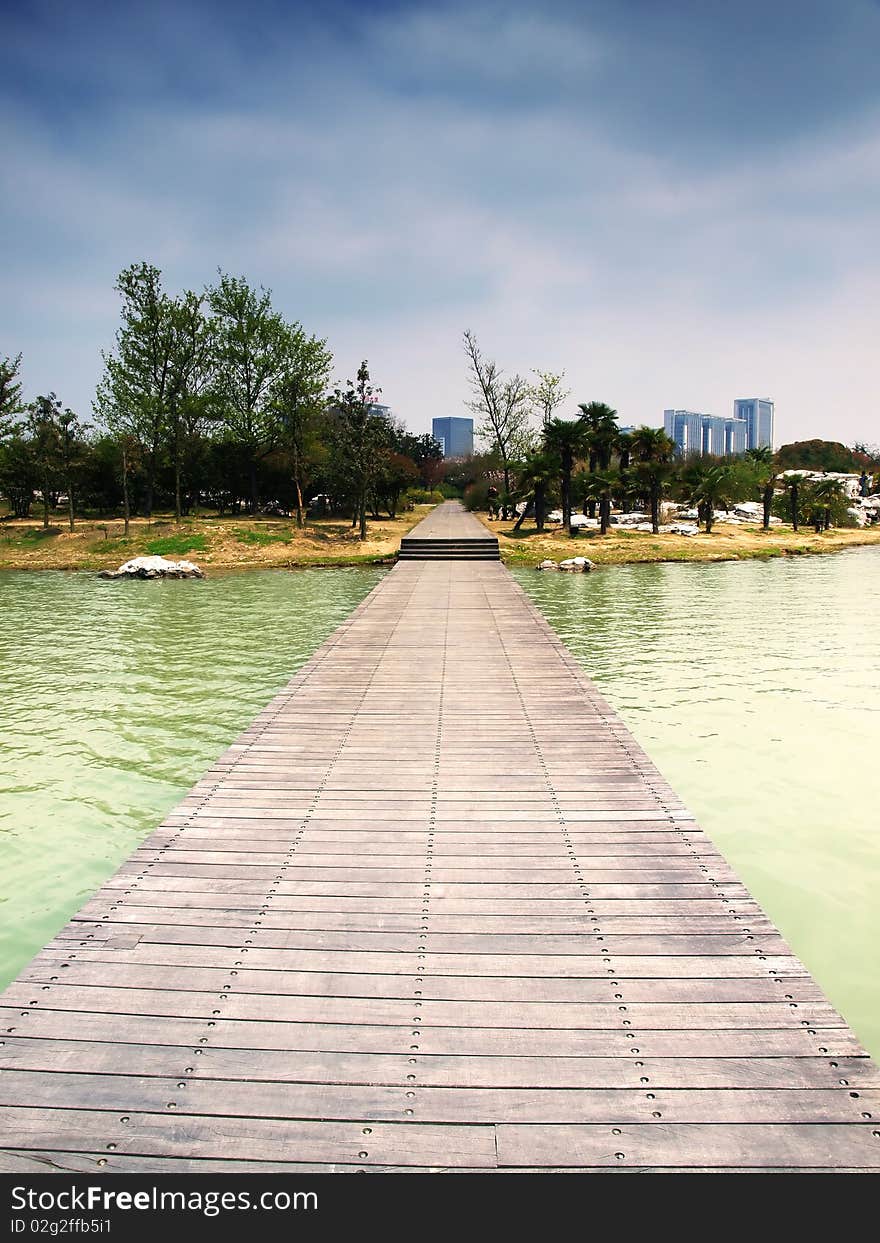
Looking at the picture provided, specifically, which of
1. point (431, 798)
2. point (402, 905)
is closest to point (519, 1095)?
point (402, 905)

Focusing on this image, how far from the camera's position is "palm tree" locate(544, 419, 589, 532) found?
32906 mm

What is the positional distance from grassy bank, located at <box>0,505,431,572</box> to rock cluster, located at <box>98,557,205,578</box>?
5.84 feet

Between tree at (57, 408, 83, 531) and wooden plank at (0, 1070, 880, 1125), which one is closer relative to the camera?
wooden plank at (0, 1070, 880, 1125)

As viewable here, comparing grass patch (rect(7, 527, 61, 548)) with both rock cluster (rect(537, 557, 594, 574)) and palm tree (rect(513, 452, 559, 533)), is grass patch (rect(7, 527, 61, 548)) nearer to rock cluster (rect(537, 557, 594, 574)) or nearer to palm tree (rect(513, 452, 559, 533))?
palm tree (rect(513, 452, 559, 533))

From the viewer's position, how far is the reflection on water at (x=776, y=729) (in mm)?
5590

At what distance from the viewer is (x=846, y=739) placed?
30.3 feet

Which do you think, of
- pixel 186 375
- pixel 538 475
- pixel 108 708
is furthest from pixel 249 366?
pixel 108 708

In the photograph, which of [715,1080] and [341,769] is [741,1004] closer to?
[715,1080]

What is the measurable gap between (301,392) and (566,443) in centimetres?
1253

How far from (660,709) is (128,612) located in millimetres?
12968

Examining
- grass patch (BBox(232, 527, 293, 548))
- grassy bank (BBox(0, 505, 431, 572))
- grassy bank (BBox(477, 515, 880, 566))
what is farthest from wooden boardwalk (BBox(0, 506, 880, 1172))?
grass patch (BBox(232, 527, 293, 548))

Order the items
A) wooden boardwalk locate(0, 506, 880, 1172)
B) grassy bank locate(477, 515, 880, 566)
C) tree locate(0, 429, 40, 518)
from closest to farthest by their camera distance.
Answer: wooden boardwalk locate(0, 506, 880, 1172), grassy bank locate(477, 515, 880, 566), tree locate(0, 429, 40, 518)

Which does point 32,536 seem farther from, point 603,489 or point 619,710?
point 619,710

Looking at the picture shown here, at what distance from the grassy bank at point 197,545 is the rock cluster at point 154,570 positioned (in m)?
1.78
